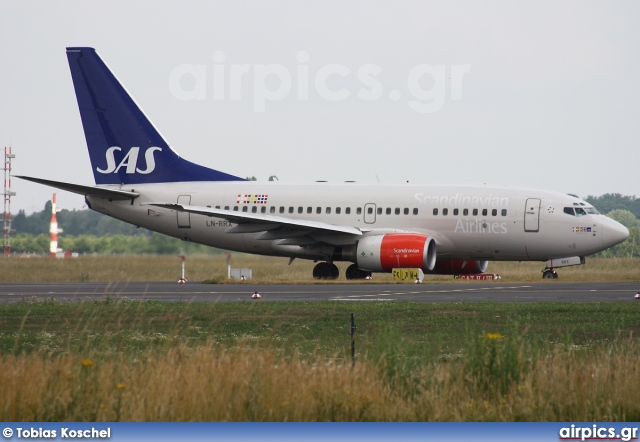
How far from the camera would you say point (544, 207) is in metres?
36.2

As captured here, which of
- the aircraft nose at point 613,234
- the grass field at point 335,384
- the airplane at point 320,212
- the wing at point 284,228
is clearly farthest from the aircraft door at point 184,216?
the grass field at point 335,384

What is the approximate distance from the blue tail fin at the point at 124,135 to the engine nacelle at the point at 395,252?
25.9 ft

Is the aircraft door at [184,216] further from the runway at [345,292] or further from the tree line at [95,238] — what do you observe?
the runway at [345,292]

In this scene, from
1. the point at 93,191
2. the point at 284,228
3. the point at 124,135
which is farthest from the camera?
the point at 124,135

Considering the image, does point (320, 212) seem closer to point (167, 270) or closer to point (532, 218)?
point (532, 218)

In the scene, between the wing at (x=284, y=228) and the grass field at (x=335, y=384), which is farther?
the wing at (x=284, y=228)

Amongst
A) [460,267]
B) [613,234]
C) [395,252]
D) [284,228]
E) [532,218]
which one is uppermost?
[532,218]

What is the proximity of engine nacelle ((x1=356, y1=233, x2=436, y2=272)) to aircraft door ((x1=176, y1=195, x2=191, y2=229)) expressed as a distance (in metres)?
7.29

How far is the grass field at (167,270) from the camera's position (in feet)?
134

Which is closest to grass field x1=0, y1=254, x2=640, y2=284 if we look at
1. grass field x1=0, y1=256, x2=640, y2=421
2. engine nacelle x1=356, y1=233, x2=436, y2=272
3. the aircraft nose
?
the aircraft nose

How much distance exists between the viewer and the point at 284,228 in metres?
37.5

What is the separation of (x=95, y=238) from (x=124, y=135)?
12411 millimetres

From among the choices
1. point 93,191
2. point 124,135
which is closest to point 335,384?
point 93,191

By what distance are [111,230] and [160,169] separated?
Result: 18515 mm
